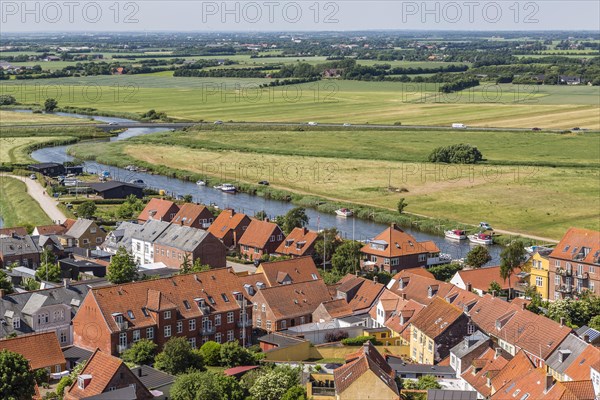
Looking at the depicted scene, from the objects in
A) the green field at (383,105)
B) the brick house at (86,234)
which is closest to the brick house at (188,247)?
the brick house at (86,234)

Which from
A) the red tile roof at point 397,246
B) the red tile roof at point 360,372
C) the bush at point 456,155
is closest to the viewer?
the red tile roof at point 360,372

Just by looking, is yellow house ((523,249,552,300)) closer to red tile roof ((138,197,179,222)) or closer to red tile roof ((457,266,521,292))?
red tile roof ((457,266,521,292))

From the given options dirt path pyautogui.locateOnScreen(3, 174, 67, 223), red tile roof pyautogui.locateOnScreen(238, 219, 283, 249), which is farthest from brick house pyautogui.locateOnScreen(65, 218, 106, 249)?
Answer: red tile roof pyautogui.locateOnScreen(238, 219, 283, 249)

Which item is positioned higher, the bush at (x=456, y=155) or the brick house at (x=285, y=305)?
the bush at (x=456, y=155)

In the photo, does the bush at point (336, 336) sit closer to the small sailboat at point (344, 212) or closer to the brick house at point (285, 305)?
the brick house at point (285, 305)

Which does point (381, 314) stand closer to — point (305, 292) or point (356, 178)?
point (305, 292)

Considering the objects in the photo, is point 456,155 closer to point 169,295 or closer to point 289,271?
point 289,271
